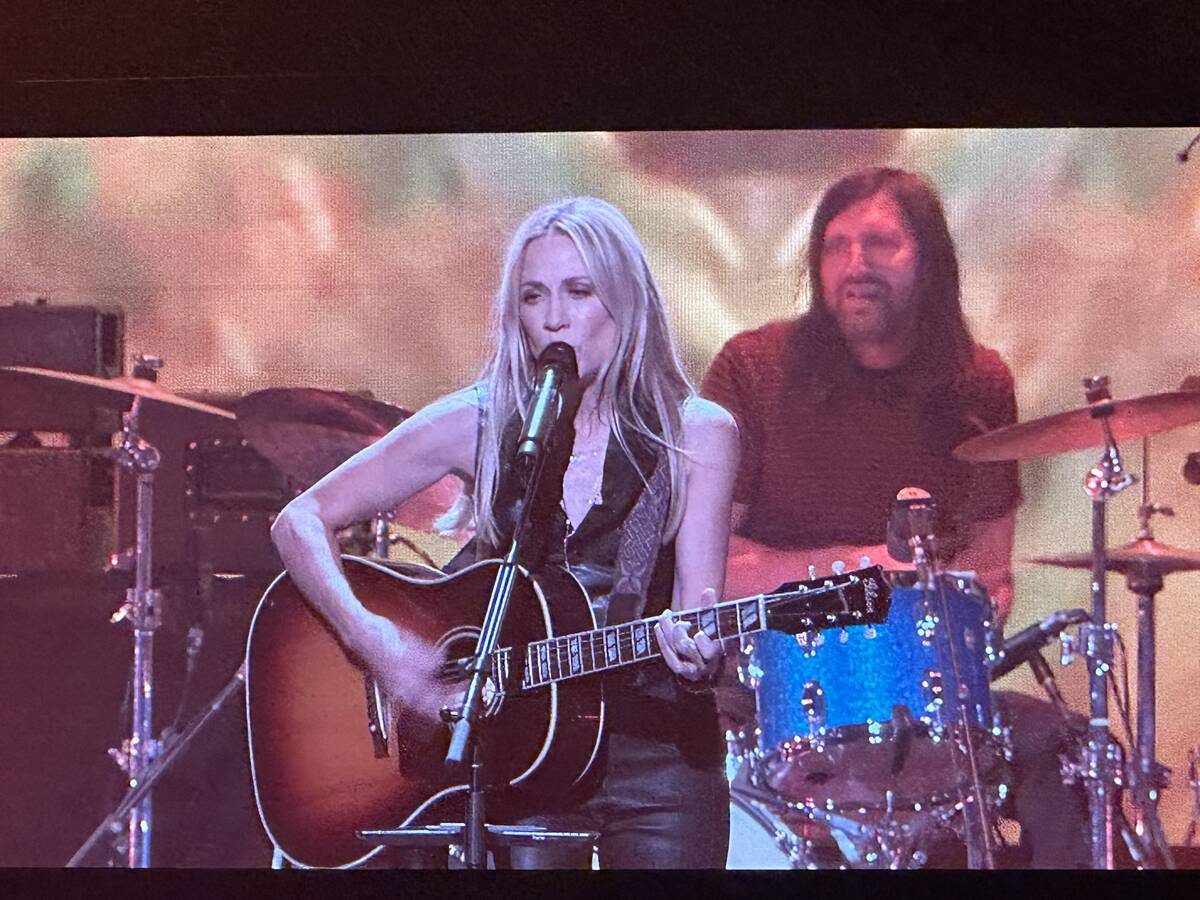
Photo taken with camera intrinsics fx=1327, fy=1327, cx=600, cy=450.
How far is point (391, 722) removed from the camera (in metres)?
2.88

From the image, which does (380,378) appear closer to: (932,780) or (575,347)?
(575,347)

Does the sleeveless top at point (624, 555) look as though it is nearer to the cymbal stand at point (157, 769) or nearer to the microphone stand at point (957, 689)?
the microphone stand at point (957, 689)

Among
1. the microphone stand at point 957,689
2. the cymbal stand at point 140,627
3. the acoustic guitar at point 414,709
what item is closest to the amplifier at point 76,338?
the cymbal stand at point 140,627

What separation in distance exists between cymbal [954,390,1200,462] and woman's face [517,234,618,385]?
831 mm

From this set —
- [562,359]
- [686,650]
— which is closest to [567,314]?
[562,359]

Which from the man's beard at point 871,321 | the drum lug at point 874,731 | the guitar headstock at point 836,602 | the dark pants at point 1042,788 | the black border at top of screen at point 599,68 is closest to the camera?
the guitar headstock at point 836,602

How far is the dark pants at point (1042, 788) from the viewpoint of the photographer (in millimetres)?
2883

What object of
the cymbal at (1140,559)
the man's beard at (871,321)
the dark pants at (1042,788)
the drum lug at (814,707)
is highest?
the man's beard at (871,321)

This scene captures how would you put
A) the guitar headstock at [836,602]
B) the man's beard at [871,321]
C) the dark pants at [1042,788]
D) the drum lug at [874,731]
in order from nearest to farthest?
the guitar headstock at [836,602] < the drum lug at [874,731] < the dark pants at [1042,788] < the man's beard at [871,321]

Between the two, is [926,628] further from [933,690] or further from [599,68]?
[599,68]

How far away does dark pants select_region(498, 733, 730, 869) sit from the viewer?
2857 mm

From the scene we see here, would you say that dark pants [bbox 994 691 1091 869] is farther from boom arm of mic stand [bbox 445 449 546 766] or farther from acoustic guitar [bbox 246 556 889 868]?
boom arm of mic stand [bbox 445 449 546 766]

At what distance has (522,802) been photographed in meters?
2.86

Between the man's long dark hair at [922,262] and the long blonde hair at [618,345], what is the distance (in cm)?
35
